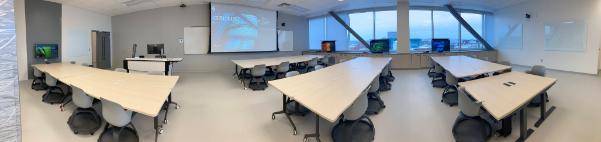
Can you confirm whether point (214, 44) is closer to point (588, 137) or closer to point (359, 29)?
point (359, 29)

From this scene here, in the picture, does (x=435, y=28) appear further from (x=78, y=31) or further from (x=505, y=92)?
(x=78, y=31)

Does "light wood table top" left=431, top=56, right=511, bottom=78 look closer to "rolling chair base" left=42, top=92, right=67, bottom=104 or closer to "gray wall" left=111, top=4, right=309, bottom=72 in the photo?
"rolling chair base" left=42, top=92, right=67, bottom=104

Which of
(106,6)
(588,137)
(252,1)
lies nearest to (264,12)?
(252,1)

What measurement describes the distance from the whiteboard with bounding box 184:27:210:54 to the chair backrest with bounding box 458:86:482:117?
879cm

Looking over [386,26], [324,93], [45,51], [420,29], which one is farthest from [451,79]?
[45,51]

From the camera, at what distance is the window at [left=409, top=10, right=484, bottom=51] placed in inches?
468

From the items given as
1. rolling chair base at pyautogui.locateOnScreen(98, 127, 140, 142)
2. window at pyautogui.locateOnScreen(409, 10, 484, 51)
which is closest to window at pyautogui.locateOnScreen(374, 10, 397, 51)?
window at pyautogui.locateOnScreen(409, 10, 484, 51)

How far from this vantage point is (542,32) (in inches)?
368

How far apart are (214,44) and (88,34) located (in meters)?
3.67

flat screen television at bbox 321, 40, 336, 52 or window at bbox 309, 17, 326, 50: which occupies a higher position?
window at bbox 309, 17, 326, 50

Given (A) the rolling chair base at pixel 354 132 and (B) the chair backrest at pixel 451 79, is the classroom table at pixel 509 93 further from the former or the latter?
(A) the rolling chair base at pixel 354 132

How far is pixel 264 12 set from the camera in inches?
429

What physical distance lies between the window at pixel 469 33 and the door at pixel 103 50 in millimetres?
13447

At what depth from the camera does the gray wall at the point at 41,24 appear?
711 cm
